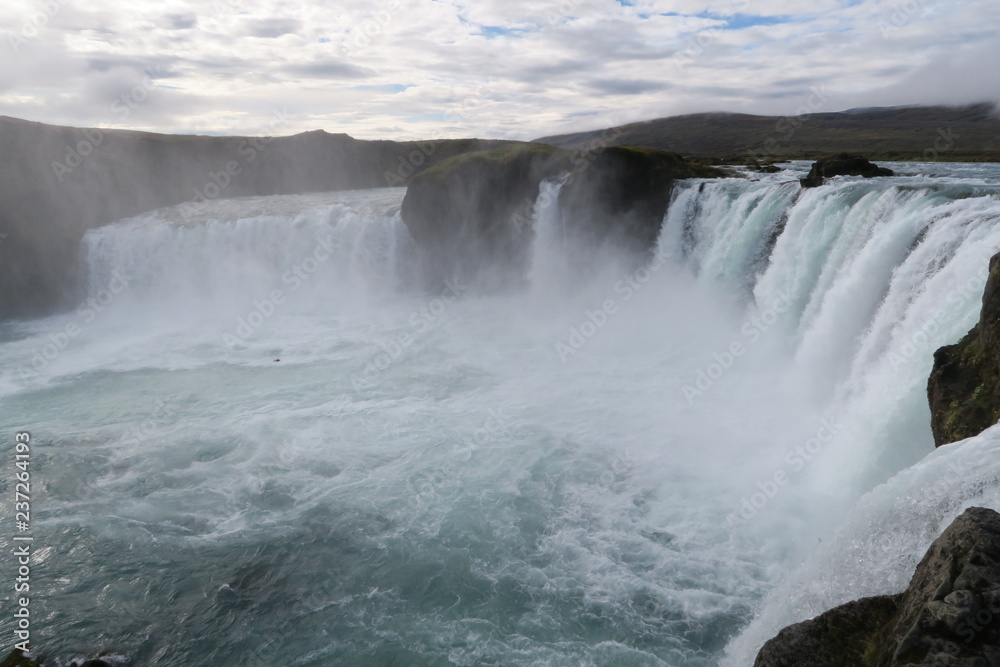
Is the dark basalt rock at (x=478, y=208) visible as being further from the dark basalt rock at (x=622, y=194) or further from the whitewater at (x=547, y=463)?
the whitewater at (x=547, y=463)

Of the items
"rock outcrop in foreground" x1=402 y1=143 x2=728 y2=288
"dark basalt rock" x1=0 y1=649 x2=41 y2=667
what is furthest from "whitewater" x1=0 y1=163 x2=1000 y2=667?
"rock outcrop in foreground" x1=402 y1=143 x2=728 y2=288

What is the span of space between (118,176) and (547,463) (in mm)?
38520

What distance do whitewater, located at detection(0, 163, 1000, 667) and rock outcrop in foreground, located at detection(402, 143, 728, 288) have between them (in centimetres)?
257

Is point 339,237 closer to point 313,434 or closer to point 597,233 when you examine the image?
point 597,233

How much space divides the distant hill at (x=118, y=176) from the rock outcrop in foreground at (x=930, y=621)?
3587cm

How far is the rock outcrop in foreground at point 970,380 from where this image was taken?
8148 millimetres

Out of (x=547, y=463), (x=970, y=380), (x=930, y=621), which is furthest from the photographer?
(x=547, y=463)

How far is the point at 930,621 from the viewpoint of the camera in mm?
4602

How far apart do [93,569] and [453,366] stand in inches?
441

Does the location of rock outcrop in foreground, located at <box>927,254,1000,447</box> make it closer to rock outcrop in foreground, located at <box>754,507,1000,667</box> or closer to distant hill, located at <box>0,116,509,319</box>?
rock outcrop in foreground, located at <box>754,507,1000,667</box>

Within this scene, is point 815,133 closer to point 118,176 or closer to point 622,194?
point 622,194

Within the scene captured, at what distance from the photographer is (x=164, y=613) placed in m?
9.62

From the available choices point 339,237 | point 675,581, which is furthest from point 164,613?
point 339,237

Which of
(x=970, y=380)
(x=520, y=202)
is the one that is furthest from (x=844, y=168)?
(x=970, y=380)
